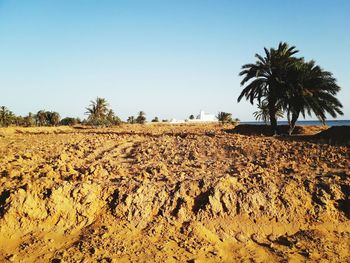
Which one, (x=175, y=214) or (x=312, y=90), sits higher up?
(x=312, y=90)

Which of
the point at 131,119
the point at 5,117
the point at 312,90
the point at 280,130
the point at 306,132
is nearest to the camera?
the point at 312,90

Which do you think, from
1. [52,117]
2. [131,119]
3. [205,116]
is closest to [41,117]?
[52,117]

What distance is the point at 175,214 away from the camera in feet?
19.5

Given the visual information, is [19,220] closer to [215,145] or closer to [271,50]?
[215,145]

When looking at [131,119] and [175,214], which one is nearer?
[175,214]

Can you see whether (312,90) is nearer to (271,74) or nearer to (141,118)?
(271,74)

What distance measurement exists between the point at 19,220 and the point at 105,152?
4468mm

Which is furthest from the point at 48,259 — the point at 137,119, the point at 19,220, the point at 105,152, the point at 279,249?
the point at 137,119

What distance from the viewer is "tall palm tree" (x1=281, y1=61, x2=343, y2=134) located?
19.1 m

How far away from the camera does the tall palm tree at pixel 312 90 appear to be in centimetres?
1909

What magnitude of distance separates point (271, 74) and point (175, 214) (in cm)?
1697

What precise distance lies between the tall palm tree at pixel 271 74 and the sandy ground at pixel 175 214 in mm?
13593

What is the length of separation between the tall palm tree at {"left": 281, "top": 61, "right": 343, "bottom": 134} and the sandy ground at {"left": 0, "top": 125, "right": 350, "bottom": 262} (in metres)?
12.5

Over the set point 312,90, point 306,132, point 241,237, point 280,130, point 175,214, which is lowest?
point 241,237
